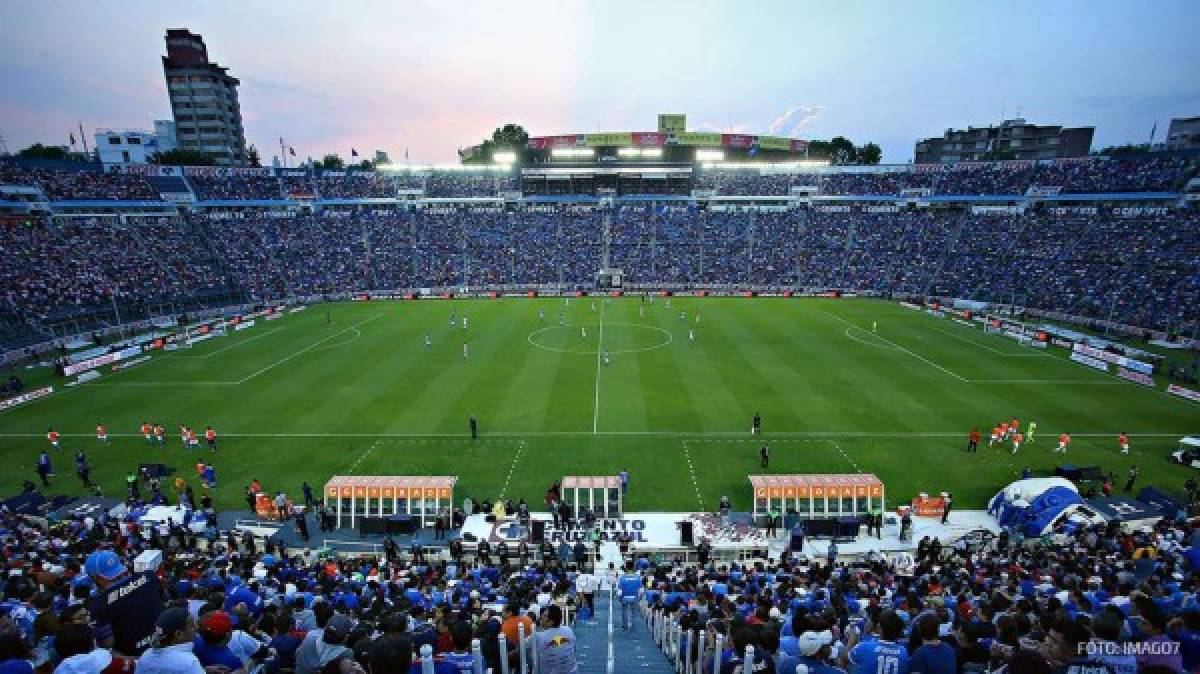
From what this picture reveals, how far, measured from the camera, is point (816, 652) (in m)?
6.21

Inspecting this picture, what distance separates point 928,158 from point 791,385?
113 meters

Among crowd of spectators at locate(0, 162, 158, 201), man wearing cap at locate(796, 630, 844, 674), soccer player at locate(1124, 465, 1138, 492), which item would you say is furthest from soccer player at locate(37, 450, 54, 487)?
crowd of spectators at locate(0, 162, 158, 201)

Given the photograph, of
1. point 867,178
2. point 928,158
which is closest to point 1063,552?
point 867,178

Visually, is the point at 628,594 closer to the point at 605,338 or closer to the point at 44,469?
the point at 44,469

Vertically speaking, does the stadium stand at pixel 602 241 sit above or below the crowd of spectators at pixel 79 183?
below

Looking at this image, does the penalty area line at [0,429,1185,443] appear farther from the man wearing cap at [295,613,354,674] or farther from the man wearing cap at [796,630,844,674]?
the man wearing cap at [796,630,844,674]

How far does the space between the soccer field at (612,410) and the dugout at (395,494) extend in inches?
98.5

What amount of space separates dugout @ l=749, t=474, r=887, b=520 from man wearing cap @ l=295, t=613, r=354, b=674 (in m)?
16.7

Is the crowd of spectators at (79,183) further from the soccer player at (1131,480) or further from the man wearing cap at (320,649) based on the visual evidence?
the soccer player at (1131,480)

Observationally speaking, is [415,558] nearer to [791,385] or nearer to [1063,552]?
[1063,552]

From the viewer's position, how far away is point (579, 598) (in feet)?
46.2

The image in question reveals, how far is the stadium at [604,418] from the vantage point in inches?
323

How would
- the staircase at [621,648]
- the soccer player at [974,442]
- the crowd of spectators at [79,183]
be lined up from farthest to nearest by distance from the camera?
the crowd of spectators at [79,183] < the soccer player at [974,442] < the staircase at [621,648]

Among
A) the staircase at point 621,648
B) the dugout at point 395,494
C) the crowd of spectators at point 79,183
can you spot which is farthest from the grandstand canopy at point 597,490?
the crowd of spectators at point 79,183
